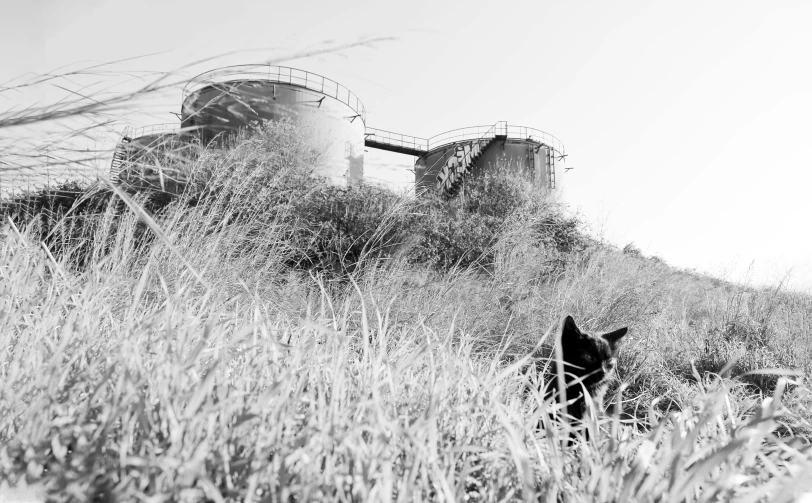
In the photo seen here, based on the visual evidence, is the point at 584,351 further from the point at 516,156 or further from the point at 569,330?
the point at 516,156

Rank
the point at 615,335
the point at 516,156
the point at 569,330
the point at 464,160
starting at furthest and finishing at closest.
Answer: the point at 464,160, the point at 516,156, the point at 615,335, the point at 569,330

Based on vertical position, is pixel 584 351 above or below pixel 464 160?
below

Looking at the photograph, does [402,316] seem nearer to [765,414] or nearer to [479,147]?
[765,414]

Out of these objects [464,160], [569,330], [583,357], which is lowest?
[583,357]

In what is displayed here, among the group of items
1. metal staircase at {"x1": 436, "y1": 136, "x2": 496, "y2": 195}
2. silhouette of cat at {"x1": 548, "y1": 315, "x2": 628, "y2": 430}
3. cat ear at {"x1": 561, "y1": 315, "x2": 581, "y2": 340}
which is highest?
metal staircase at {"x1": 436, "y1": 136, "x2": 496, "y2": 195}

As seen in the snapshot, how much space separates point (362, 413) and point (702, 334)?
464cm

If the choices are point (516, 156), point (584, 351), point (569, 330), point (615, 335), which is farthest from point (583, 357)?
point (516, 156)

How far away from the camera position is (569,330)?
2.34 metres

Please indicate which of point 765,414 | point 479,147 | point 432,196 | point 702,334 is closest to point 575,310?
point 702,334

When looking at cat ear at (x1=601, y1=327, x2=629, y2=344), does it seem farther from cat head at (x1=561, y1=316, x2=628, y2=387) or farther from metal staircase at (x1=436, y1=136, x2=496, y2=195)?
metal staircase at (x1=436, y1=136, x2=496, y2=195)

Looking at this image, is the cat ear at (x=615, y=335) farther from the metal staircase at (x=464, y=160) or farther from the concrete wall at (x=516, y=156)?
the metal staircase at (x=464, y=160)

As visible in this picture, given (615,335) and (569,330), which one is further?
(615,335)

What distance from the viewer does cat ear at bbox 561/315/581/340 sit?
229 cm

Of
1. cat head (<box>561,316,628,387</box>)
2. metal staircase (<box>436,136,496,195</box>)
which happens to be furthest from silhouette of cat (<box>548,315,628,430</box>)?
metal staircase (<box>436,136,496,195</box>)
